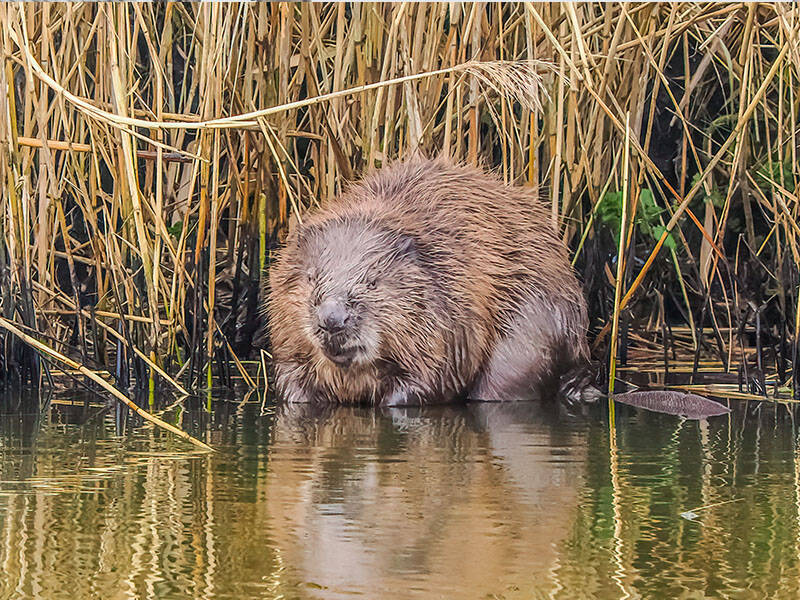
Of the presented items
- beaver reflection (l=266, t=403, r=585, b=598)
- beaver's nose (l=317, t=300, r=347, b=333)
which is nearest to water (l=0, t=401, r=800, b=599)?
beaver reflection (l=266, t=403, r=585, b=598)

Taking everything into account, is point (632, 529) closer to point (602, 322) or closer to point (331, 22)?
point (602, 322)

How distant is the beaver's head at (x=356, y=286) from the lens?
356 cm

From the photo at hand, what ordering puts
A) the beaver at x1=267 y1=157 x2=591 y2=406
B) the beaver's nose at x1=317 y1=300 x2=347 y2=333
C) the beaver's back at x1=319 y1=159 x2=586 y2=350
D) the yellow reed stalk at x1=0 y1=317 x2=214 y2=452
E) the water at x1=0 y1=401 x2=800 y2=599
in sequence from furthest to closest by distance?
the beaver's back at x1=319 y1=159 x2=586 y2=350
the beaver at x1=267 y1=157 x2=591 y2=406
the beaver's nose at x1=317 y1=300 x2=347 y2=333
the yellow reed stalk at x1=0 y1=317 x2=214 y2=452
the water at x1=0 y1=401 x2=800 y2=599

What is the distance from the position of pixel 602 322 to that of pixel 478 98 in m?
0.81

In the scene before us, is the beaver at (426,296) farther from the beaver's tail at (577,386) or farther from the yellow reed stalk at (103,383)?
the yellow reed stalk at (103,383)

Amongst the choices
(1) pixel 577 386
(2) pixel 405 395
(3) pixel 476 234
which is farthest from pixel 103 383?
(1) pixel 577 386

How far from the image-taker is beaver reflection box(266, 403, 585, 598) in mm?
1762

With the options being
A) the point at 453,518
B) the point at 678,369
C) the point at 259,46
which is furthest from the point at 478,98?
the point at 453,518

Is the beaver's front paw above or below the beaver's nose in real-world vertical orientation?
below

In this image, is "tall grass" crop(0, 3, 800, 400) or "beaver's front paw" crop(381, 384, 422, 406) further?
"tall grass" crop(0, 3, 800, 400)

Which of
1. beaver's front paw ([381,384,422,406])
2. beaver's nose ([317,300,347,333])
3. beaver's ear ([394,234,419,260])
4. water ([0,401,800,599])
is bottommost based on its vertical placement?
water ([0,401,800,599])

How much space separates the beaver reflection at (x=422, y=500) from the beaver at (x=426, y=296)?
0.75 feet

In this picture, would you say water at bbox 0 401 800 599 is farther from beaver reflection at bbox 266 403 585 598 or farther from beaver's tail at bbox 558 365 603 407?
beaver's tail at bbox 558 365 603 407

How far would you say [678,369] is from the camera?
4.12 m
